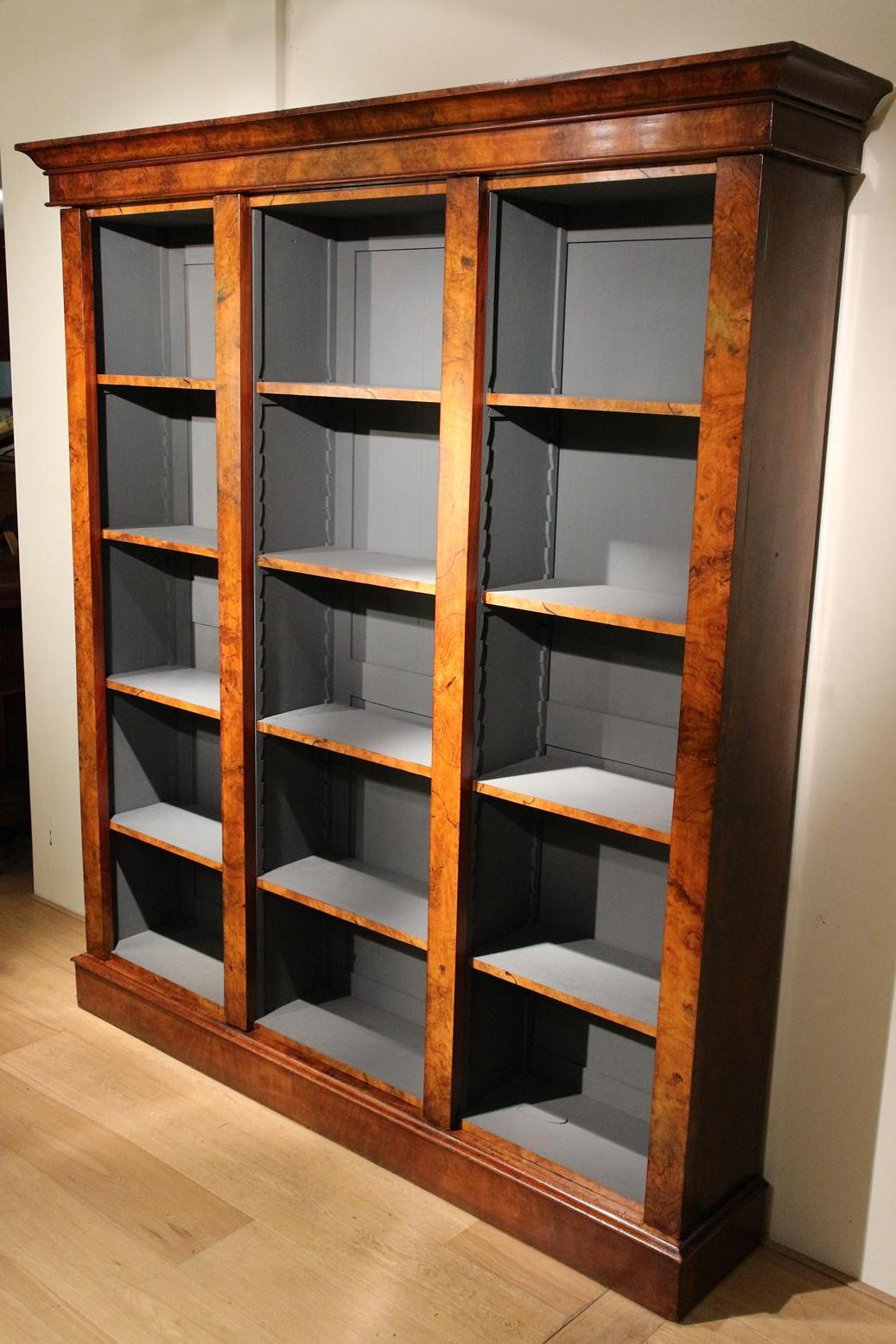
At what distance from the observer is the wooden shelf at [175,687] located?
11.1 ft

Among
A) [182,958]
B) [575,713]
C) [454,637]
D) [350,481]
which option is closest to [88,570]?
[350,481]

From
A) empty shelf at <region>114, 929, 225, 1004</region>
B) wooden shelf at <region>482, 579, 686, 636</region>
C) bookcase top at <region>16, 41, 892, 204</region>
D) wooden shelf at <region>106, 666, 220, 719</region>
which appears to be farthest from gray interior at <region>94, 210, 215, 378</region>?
empty shelf at <region>114, 929, 225, 1004</region>

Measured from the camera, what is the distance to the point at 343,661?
11.2 feet

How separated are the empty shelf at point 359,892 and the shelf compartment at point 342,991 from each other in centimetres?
10

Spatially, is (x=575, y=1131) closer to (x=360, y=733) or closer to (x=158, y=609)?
(x=360, y=733)

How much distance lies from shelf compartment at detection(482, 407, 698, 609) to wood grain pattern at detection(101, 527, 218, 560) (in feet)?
2.82

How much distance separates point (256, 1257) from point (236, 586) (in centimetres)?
155

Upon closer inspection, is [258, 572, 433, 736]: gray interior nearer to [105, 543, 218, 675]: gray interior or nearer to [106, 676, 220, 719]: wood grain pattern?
[106, 676, 220, 719]: wood grain pattern

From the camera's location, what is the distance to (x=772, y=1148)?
2.82 metres

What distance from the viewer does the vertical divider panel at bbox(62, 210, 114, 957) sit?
3.37 m

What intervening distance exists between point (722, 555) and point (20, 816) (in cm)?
356

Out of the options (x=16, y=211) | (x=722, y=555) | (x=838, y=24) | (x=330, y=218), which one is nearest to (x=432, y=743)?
(x=722, y=555)

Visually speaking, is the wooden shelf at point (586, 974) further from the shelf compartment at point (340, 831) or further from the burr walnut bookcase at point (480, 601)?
the shelf compartment at point (340, 831)

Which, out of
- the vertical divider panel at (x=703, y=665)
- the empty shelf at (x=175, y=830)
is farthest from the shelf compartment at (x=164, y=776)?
the vertical divider panel at (x=703, y=665)
